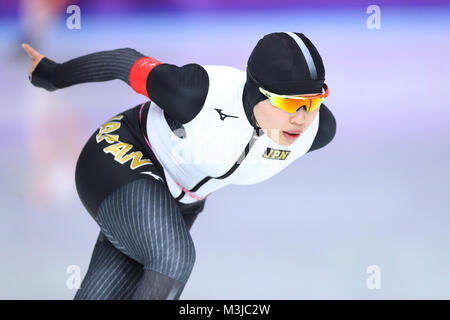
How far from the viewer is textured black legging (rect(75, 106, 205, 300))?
7.66ft

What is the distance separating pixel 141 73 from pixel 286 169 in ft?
6.61

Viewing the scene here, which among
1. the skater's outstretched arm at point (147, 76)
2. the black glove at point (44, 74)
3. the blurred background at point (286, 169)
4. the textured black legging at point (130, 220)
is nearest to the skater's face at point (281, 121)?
the skater's outstretched arm at point (147, 76)

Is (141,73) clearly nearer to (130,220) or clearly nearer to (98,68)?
(98,68)

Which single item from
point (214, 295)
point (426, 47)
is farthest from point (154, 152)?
point (426, 47)

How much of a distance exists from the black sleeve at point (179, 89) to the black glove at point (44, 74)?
57 centimetres

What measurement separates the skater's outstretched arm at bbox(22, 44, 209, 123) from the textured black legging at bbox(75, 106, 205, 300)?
0.74ft

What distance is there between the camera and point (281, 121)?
94.0 inches

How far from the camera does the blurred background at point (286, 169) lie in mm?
3596

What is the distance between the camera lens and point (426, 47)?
A: 5.18 meters

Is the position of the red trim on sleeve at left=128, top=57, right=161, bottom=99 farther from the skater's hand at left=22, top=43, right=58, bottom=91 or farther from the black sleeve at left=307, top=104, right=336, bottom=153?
the black sleeve at left=307, top=104, right=336, bottom=153

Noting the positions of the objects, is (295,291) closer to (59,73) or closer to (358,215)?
(358,215)

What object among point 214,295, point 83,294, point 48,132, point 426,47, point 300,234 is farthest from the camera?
point 426,47

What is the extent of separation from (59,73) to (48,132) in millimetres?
1849
